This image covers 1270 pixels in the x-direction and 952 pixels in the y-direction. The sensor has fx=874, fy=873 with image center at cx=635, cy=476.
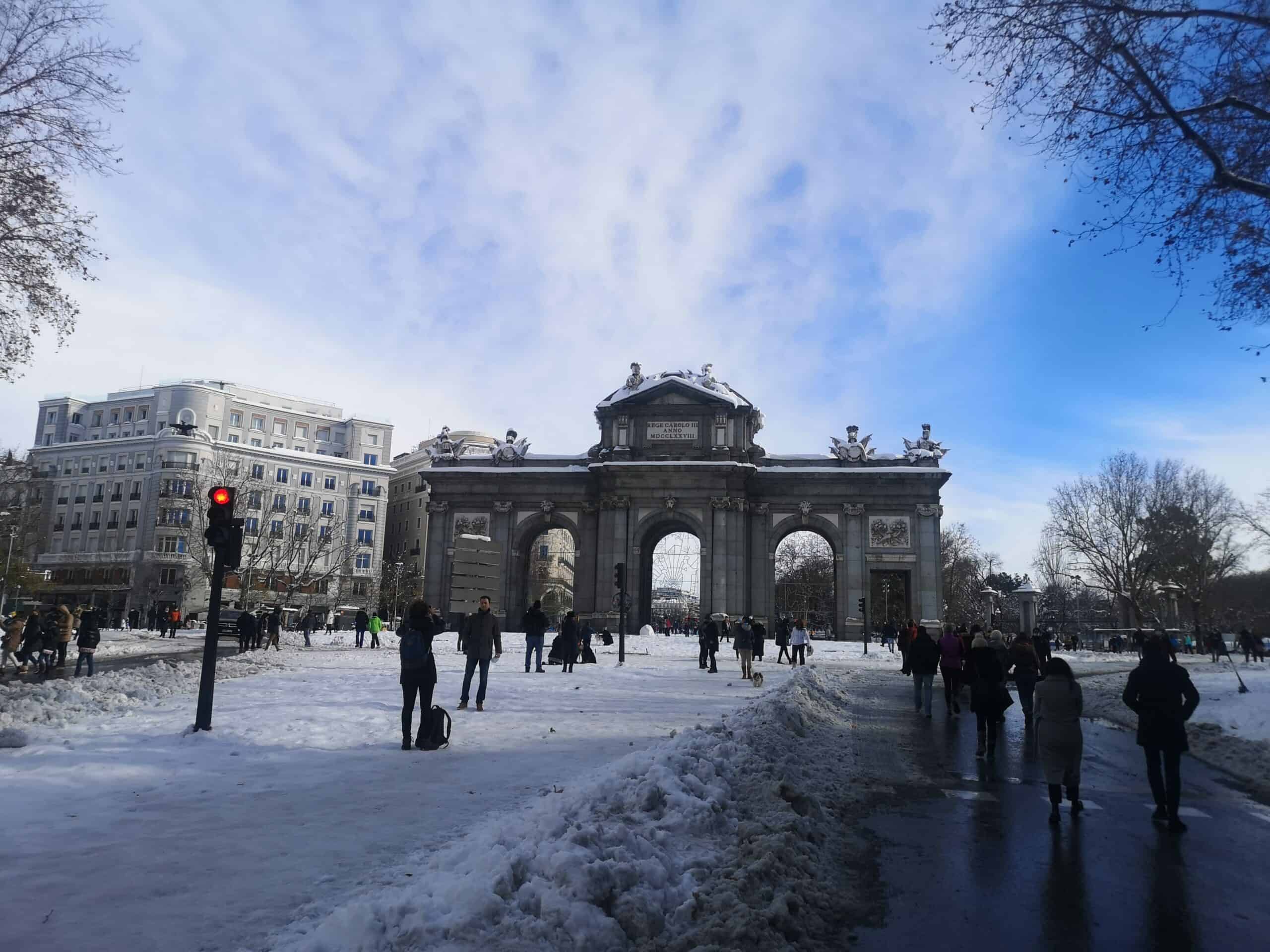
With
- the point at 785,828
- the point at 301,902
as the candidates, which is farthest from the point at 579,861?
the point at 785,828

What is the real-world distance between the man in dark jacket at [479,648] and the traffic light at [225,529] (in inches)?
154

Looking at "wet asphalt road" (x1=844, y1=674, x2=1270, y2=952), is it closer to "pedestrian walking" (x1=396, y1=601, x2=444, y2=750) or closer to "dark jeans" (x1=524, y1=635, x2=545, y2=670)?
"pedestrian walking" (x1=396, y1=601, x2=444, y2=750)

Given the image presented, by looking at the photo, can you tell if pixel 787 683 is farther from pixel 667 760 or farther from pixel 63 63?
pixel 63 63

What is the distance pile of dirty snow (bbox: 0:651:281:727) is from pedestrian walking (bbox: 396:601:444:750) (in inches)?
160

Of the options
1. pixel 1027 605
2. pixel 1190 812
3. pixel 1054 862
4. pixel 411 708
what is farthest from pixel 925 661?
pixel 1027 605

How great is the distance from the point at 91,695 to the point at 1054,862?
12279 millimetres

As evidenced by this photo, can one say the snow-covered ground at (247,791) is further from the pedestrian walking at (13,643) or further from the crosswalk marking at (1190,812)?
the pedestrian walking at (13,643)

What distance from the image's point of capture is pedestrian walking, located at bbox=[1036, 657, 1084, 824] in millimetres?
7906

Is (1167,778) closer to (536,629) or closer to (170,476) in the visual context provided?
(536,629)

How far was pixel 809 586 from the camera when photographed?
6606cm

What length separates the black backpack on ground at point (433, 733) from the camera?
9.66 meters

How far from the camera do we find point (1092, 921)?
17.0 ft

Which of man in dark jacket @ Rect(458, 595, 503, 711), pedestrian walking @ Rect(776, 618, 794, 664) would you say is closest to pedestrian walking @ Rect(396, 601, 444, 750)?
man in dark jacket @ Rect(458, 595, 503, 711)

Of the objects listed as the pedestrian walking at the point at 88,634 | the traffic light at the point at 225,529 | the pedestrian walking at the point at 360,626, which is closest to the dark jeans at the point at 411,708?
the traffic light at the point at 225,529
